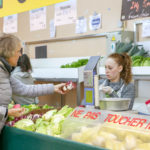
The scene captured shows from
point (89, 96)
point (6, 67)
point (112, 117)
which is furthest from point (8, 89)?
point (112, 117)

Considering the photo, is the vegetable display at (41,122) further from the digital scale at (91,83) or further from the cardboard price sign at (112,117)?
the digital scale at (91,83)

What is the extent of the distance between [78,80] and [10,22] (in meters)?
3.54

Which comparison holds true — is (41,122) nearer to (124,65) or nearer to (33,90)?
(33,90)

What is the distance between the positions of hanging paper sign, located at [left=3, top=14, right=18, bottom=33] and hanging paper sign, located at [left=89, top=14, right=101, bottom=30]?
8.37ft

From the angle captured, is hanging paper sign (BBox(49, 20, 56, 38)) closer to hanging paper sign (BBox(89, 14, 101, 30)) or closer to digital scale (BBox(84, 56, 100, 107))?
hanging paper sign (BBox(89, 14, 101, 30))

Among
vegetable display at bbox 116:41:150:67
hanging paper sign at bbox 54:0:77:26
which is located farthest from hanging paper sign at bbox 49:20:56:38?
vegetable display at bbox 116:41:150:67

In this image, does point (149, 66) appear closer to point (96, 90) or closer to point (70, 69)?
point (70, 69)

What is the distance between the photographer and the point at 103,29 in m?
4.51

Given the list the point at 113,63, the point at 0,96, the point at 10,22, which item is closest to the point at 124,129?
the point at 0,96

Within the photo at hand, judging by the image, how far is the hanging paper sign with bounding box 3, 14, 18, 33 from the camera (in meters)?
6.23

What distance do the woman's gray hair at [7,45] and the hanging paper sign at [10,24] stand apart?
15.2 feet

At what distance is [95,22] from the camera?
4.62m

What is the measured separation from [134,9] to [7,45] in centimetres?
259

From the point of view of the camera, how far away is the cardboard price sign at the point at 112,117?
3.97 ft
